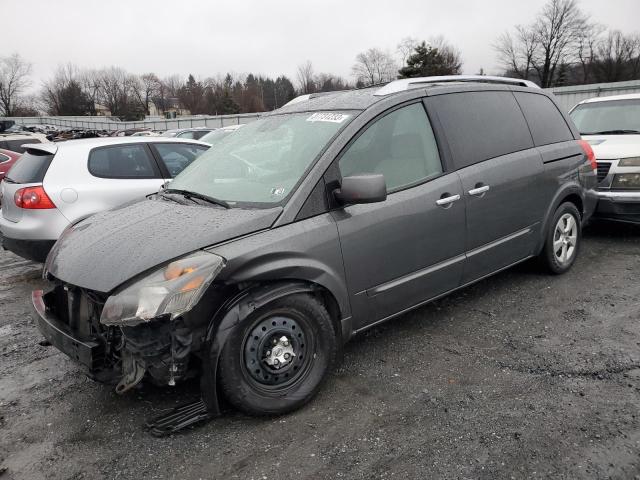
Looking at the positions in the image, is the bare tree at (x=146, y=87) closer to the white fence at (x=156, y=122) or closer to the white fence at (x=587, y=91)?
the white fence at (x=156, y=122)

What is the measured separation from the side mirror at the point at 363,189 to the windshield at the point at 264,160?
0.31m

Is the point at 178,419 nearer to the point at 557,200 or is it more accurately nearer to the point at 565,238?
the point at 557,200

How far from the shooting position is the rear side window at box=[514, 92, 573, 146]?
14.6 feet

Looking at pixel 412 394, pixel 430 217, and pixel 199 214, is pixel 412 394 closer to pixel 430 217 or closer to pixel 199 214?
pixel 430 217

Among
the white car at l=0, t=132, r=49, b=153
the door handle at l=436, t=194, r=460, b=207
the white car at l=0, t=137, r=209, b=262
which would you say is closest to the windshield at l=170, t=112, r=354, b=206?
the door handle at l=436, t=194, r=460, b=207

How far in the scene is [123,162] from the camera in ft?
19.0

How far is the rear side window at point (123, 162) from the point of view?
5.55 meters

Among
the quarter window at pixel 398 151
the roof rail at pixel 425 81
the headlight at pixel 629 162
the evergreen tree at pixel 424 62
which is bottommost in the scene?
the headlight at pixel 629 162

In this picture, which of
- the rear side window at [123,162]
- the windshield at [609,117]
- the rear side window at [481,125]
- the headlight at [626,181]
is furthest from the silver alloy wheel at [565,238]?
the rear side window at [123,162]

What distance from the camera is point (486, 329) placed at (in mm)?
3818

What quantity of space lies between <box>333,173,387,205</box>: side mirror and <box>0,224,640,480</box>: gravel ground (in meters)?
1.17

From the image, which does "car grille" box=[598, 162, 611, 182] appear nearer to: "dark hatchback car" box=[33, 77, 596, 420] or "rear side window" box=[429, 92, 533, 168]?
"dark hatchback car" box=[33, 77, 596, 420]

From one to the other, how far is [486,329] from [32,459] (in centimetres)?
307

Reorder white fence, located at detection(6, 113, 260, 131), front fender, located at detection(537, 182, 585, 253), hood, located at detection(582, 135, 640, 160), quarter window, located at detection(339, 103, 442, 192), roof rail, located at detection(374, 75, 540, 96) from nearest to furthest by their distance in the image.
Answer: quarter window, located at detection(339, 103, 442, 192) < roof rail, located at detection(374, 75, 540, 96) < front fender, located at detection(537, 182, 585, 253) < hood, located at detection(582, 135, 640, 160) < white fence, located at detection(6, 113, 260, 131)
